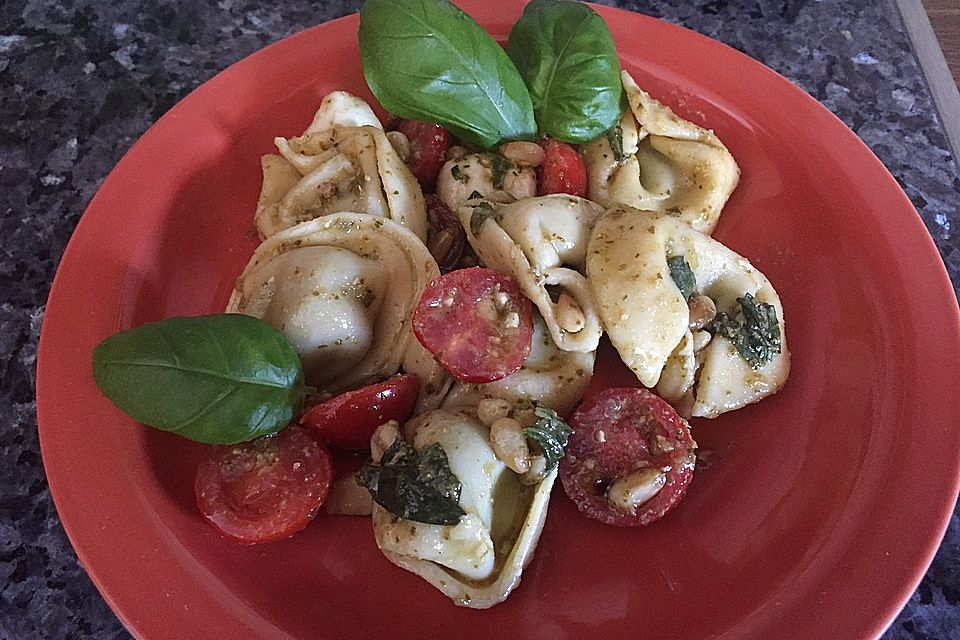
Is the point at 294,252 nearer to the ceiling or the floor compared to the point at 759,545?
nearer to the ceiling

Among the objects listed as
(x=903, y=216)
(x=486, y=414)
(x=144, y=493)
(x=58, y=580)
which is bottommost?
(x=58, y=580)

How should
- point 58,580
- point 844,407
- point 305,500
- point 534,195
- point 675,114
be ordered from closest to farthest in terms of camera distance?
point 305,500, point 844,407, point 58,580, point 534,195, point 675,114

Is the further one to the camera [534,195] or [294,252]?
[534,195]

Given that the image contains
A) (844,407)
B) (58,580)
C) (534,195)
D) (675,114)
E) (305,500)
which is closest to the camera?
(305,500)

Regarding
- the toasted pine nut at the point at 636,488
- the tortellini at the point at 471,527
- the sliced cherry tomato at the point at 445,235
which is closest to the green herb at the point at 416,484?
the tortellini at the point at 471,527

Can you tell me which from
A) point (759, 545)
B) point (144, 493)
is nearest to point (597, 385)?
point (759, 545)

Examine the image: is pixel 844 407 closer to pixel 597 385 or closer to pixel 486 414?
pixel 597 385
